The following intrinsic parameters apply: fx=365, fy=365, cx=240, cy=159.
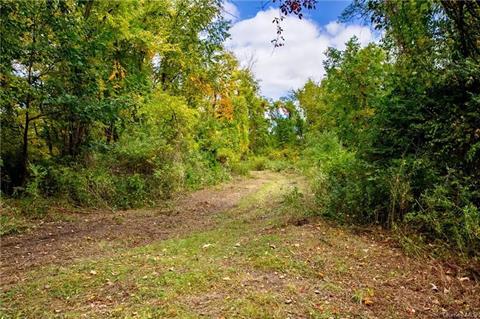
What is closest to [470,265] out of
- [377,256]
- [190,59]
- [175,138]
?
[377,256]

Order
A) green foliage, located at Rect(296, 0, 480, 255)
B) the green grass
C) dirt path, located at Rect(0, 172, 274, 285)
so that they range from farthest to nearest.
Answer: green foliage, located at Rect(296, 0, 480, 255), dirt path, located at Rect(0, 172, 274, 285), the green grass

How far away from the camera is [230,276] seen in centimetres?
371

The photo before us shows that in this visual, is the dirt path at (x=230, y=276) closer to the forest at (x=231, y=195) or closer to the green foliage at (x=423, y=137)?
the forest at (x=231, y=195)

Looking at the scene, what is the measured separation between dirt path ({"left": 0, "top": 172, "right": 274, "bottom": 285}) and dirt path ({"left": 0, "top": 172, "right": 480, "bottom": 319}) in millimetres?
28

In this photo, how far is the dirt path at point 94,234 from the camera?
463 cm

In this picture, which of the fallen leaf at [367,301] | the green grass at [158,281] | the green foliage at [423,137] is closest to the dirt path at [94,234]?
the green grass at [158,281]

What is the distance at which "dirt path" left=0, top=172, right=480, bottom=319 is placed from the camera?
3.10m

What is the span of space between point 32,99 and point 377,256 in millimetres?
7044

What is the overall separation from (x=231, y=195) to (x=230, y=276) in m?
7.52

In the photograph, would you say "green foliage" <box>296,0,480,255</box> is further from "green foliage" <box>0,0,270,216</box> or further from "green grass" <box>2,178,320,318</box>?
"green foliage" <box>0,0,270,216</box>

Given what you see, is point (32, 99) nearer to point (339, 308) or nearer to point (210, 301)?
point (210, 301)

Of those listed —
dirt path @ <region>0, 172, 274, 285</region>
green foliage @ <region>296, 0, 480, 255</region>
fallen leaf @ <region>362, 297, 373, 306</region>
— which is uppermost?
green foliage @ <region>296, 0, 480, 255</region>

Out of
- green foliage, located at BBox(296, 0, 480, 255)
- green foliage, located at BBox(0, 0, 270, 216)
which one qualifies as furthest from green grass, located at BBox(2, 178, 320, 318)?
green foliage, located at BBox(0, 0, 270, 216)

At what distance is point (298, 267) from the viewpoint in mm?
3967
